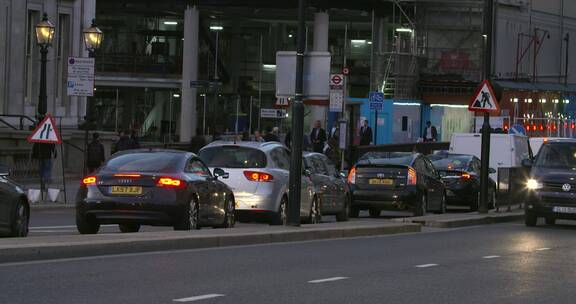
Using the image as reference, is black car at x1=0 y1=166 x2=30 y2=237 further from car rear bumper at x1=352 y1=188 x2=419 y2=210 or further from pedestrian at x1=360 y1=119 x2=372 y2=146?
pedestrian at x1=360 y1=119 x2=372 y2=146

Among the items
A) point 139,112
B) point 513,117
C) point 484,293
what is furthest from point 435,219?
point 139,112

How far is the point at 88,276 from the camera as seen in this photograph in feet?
43.0

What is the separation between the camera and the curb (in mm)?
14602

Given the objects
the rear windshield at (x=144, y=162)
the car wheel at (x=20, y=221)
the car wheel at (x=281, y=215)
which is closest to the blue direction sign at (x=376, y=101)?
the car wheel at (x=281, y=215)

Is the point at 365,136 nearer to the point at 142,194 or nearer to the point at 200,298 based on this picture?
the point at 142,194

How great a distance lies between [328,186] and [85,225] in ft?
23.8

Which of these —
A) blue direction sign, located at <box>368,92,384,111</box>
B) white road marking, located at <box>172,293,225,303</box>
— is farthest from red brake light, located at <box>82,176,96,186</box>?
blue direction sign, located at <box>368,92,384,111</box>

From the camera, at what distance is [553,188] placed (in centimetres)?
2578

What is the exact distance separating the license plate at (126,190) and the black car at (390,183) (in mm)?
9363

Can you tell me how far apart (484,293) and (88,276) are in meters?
4.34

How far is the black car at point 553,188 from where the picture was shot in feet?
83.9

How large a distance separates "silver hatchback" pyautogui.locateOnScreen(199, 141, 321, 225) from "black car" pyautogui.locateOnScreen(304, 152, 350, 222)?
138 centimetres

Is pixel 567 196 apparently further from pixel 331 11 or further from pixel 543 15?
pixel 543 15

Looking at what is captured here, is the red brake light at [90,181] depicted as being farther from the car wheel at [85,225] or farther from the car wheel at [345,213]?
the car wheel at [345,213]
